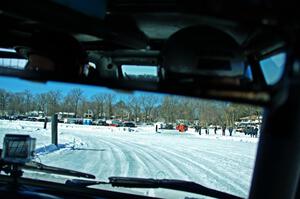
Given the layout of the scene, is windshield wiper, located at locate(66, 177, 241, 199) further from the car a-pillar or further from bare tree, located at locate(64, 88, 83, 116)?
bare tree, located at locate(64, 88, 83, 116)

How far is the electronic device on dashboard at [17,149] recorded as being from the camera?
3.76 meters

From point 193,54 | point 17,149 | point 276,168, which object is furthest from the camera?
point 17,149

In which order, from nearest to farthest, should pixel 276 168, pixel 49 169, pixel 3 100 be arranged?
pixel 276 168
pixel 49 169
pixel 3 100

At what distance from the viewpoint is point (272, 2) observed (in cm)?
136

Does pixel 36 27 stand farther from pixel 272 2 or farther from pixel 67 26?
pixel 272 2

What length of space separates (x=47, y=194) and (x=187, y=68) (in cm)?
218

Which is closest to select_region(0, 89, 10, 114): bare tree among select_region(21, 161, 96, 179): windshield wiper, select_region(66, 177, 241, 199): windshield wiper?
select_region(21, 161, 96, 179): windshield wiper

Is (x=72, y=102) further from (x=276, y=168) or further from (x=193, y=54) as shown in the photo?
(x=193, y=54)

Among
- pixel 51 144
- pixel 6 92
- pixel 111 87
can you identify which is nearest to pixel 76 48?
pixel 111 87

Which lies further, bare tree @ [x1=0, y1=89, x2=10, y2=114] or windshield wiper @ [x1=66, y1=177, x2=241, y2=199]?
bare tree @ [x1=0, y1=89, x2=10, y2=114]

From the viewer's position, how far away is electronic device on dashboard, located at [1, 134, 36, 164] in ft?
12.3

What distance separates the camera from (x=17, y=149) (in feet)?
12.3

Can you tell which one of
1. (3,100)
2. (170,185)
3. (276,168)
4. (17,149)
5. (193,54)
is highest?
(193,54)

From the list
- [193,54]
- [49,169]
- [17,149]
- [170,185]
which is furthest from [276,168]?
[17,149]
